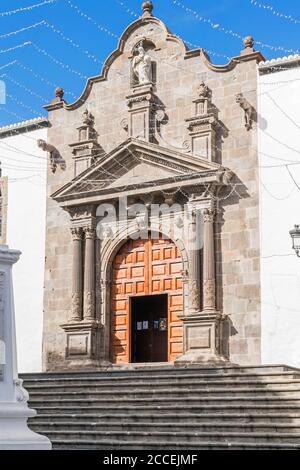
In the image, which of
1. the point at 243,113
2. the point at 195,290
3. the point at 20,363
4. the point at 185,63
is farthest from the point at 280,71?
the point at 20,363

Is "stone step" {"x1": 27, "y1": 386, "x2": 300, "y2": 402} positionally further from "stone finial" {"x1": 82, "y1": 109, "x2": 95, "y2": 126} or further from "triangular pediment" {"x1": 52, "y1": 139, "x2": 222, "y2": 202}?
"stone finial" {"x1": 82, "y1": 109, "x2": 95, "y2": 126}

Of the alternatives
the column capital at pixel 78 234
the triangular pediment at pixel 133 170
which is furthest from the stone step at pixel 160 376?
the triangular pediment at pixel 133 170

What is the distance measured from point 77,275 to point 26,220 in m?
2.27

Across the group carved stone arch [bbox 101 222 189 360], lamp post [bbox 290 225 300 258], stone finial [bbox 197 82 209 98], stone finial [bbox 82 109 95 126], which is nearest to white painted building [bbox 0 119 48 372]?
stone finial [bbox 82 109 95 126]

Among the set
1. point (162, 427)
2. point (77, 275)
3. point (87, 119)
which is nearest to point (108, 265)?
point (77, 275)

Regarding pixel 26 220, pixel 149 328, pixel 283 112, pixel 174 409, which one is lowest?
pixel 174 409

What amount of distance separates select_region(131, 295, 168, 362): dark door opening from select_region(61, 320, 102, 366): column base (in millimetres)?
779

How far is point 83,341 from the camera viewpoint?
1686cm

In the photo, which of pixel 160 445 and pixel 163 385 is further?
pixel 163 385

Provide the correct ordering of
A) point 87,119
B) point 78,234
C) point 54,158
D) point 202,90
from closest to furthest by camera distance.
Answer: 1. point 202,90
2. point 78,234
3. point 87,119
4. point 54,158

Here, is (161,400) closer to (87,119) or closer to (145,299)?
(145,299)

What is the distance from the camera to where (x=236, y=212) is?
15930mm

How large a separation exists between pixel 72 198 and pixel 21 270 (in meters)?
2.21
